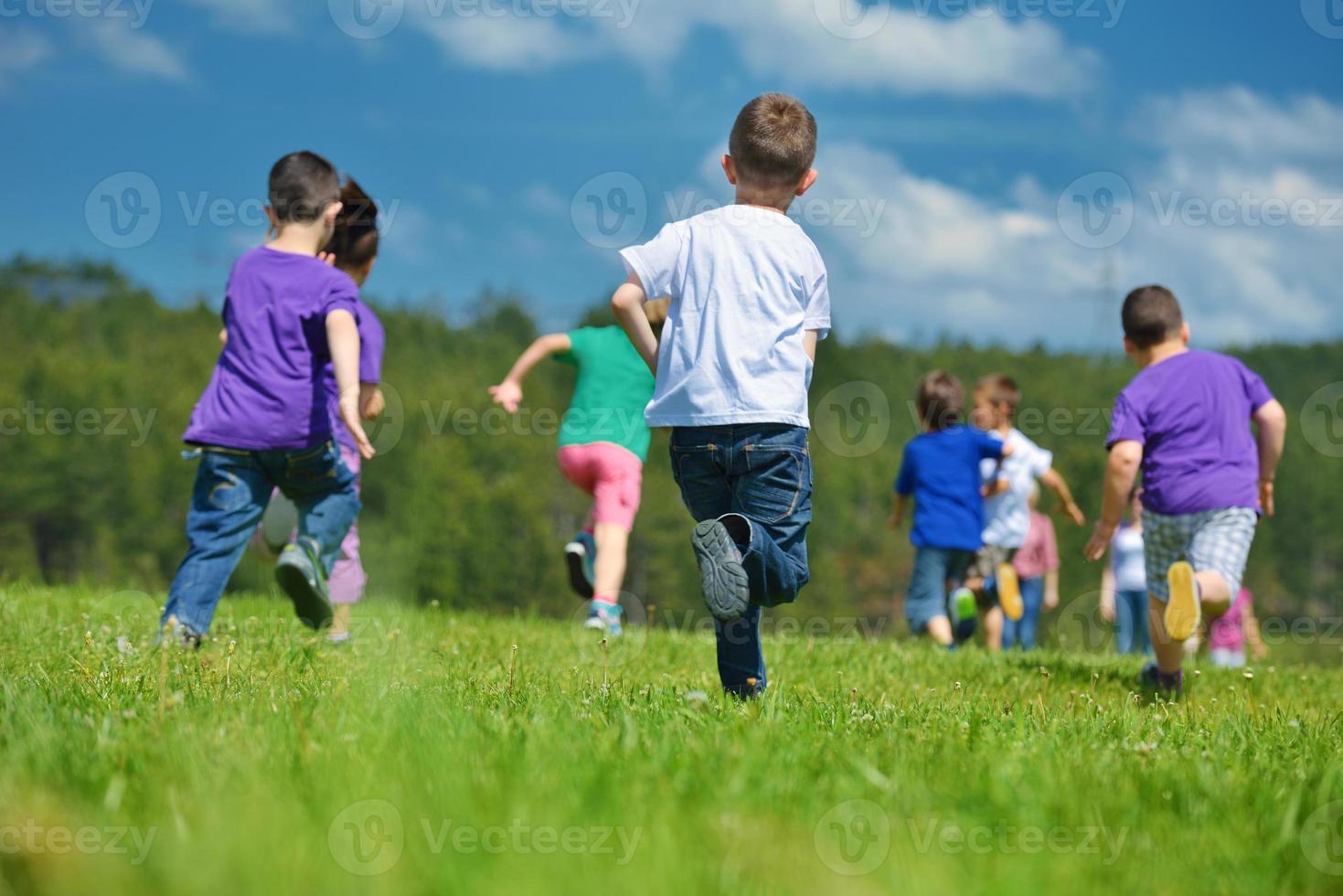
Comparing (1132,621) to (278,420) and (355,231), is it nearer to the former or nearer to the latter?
(355,231)

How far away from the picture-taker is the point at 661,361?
3.96 meters

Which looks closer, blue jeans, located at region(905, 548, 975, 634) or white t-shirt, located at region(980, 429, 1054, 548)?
blue jeans, located at region(905, 548, 975, 634)

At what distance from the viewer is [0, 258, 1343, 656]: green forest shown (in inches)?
2443

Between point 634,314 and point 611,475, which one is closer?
point 634,314

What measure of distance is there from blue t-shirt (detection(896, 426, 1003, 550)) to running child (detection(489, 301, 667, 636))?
9.21 ft

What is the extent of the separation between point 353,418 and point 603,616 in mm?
2921

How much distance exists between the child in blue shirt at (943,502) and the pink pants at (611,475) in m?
2.69

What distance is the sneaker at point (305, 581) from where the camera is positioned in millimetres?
4715

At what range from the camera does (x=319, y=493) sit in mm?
5344

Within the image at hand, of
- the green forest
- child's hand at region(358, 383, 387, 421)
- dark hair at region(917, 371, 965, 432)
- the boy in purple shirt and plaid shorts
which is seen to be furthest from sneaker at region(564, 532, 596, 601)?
the green forest
